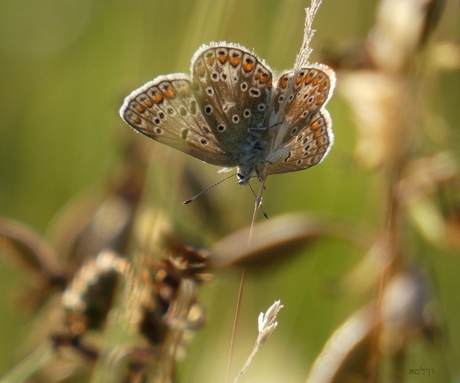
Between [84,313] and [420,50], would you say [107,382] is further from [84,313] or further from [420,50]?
[420,50]

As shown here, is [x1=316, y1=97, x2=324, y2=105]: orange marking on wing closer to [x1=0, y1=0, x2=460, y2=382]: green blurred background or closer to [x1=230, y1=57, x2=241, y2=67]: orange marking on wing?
[x1=230, y1=57, x2=241, y2=67]: orange marking on wing

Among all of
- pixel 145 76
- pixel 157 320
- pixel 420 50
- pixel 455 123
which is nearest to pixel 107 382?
pixel 157 320

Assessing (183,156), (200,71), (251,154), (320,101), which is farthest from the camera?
(183,156)

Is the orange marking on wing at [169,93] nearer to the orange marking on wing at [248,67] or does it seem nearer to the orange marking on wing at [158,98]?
the orange marking on wing at [158,98]

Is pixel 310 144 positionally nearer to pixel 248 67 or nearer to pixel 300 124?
pixel 300 124

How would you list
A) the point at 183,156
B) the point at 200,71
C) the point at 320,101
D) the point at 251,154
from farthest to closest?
1. the point at 183,156
2. the point at 251,154
3. the point at 200,71
4. the point at 320,101

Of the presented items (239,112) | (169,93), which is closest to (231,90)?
(239,112)

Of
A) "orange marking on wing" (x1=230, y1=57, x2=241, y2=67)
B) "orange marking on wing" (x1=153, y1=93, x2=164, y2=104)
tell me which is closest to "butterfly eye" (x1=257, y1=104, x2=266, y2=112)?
"orange marking on wing" (x1=230, y1=57, x2=241, y2=67)
